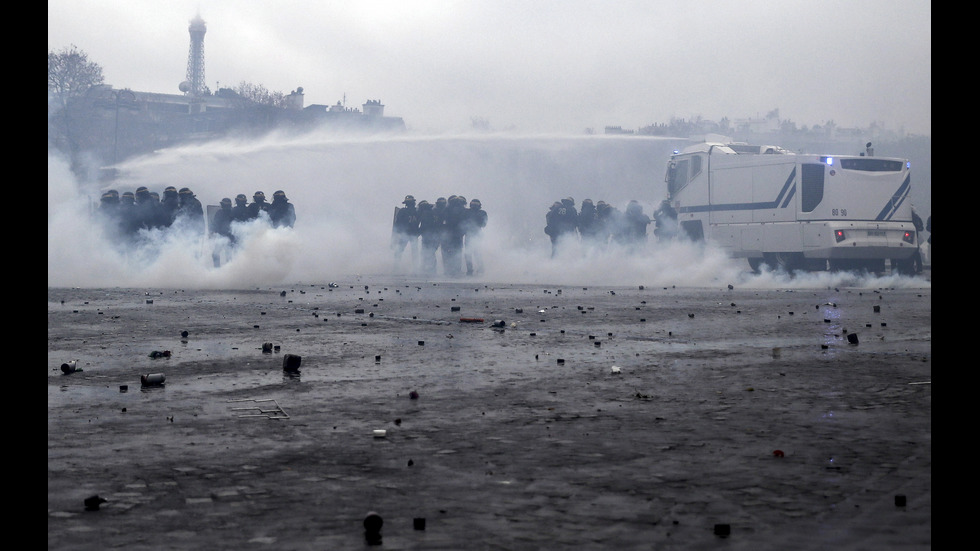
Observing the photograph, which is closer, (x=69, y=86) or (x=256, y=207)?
(x=256, y=207)

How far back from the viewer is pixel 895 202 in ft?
95.3

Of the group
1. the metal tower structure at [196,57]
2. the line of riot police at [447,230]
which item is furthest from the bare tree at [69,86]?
the metal tower structure at [196,57]

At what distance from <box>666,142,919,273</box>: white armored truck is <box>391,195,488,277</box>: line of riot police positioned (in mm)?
8338

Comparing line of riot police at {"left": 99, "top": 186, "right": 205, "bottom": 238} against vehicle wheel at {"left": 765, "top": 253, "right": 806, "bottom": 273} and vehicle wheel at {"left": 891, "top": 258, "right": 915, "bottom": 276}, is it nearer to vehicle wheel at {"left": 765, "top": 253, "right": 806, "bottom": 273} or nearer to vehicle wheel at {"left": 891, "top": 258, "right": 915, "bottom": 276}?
vehicle wheel at {"left": 765, "top": 253, "right": 806, "bottom": 273}

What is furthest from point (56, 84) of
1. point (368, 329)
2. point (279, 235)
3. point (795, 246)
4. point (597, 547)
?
point (597, 547)

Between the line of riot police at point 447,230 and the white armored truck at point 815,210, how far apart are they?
8338 millimetres

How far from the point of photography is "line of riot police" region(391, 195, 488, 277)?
34.3m

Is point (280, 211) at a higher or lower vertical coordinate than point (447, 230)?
higher

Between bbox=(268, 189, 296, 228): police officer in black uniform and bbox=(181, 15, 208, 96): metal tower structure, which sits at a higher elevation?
bbox=(181, 15, 208, 96): metal tower structure

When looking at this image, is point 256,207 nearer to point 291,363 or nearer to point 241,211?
point 241,211

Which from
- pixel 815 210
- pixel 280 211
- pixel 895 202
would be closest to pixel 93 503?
pixel 280 211

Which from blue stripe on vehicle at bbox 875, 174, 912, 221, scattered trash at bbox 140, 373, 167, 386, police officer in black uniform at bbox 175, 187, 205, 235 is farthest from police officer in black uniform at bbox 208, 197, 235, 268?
scattered trash at bbox 140, 373, 167, 386

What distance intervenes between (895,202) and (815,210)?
2.49 metres
